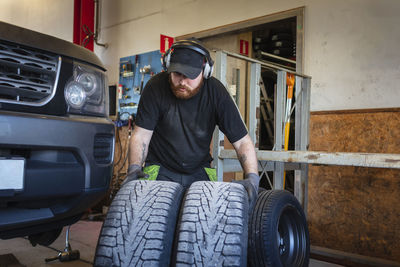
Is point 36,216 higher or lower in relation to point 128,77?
lower

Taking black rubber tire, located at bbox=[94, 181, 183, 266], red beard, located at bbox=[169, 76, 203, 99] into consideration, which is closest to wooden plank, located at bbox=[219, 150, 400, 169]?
red beard, located at bbox=[169, 76, 203, 99]

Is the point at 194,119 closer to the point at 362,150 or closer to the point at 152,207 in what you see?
the point at 152,207

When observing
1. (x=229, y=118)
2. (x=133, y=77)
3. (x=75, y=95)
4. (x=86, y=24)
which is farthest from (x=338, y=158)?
(x=86, y=24)

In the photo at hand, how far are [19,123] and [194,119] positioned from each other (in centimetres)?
106

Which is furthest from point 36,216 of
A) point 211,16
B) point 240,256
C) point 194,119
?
point 211,16

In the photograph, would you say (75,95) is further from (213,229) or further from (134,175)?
(213,229)

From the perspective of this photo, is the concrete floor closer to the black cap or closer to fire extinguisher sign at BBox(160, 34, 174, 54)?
the black cap

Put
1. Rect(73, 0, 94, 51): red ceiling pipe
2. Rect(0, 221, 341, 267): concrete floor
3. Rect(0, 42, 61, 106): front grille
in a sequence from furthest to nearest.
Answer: Rect(73, 0, 94, 51): red ceiling pipe
Rect(0, 221, 341, 267): concrete floor
Rect(0, 42, 61, 106): front grille

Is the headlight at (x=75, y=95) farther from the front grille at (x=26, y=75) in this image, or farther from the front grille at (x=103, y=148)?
the front grille at (x=103, y=148)

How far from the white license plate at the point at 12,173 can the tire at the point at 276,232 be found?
966mm

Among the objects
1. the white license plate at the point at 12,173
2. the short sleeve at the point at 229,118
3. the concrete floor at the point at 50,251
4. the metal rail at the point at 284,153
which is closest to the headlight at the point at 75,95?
the white license plate at the point at 12,173

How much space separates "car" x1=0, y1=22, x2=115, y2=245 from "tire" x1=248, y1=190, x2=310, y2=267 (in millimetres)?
700

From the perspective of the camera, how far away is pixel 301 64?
420 cm

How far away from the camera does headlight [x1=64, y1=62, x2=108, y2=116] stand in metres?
1.56
